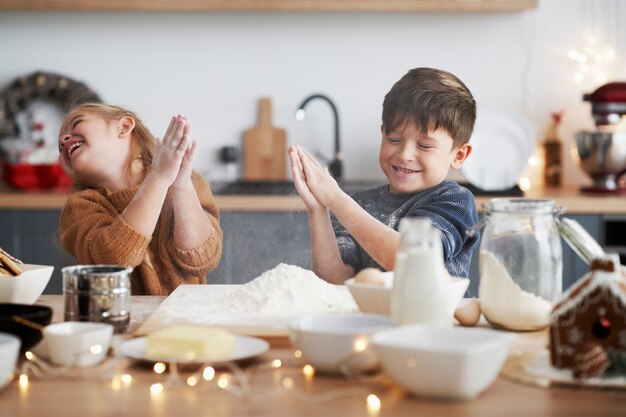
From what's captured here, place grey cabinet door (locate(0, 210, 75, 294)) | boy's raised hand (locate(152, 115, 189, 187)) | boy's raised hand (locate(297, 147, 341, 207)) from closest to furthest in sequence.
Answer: boy's raised hand (locate(152, 115, 189, 187)) → boy's raised hand (locate(297, 147, 341, 207)) → grey cabinet door (locate(0, 210, 75, 294))

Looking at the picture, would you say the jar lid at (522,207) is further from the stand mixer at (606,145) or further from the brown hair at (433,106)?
the stand mixer at (606,145)

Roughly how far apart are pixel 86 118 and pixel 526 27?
2.17 m

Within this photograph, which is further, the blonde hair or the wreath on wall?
the wreath on wall

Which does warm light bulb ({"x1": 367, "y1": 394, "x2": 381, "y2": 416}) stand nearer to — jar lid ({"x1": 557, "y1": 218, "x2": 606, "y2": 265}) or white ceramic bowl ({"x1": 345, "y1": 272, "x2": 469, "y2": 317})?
white ceramic bowl ({"x1": 345, "y1": 272, "x2": 469, "y2": 317})

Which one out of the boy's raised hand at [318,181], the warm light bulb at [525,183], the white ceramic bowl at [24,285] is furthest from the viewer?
the warm light bulb at [525,183]

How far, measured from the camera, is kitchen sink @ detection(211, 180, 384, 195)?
11.3 ft

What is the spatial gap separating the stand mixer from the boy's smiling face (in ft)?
4.68

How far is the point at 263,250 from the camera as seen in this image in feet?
8.42

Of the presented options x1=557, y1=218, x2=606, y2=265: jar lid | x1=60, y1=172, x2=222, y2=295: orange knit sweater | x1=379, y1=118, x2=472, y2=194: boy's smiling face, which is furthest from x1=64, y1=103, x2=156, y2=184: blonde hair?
x1=557, y1=218, x2=606, y2=265: jar lid

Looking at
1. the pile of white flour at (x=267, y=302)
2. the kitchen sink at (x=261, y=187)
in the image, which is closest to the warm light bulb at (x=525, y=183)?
the kitchen sink at (x=261, y=187)

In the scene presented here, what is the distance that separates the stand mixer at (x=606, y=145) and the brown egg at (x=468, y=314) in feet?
6.73

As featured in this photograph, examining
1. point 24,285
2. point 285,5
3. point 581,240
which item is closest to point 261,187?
point 285,5

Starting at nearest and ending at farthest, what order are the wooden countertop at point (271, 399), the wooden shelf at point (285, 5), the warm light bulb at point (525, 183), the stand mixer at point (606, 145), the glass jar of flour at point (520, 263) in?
the wooden countertop at point (271, 399) → the glass jar of flour at point (520, 263) → the stand mixer at point (606, 145) → the wooden shelf at point (285, 5) → the warm light bulb at point (525, 183)

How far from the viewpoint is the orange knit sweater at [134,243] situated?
197cm
